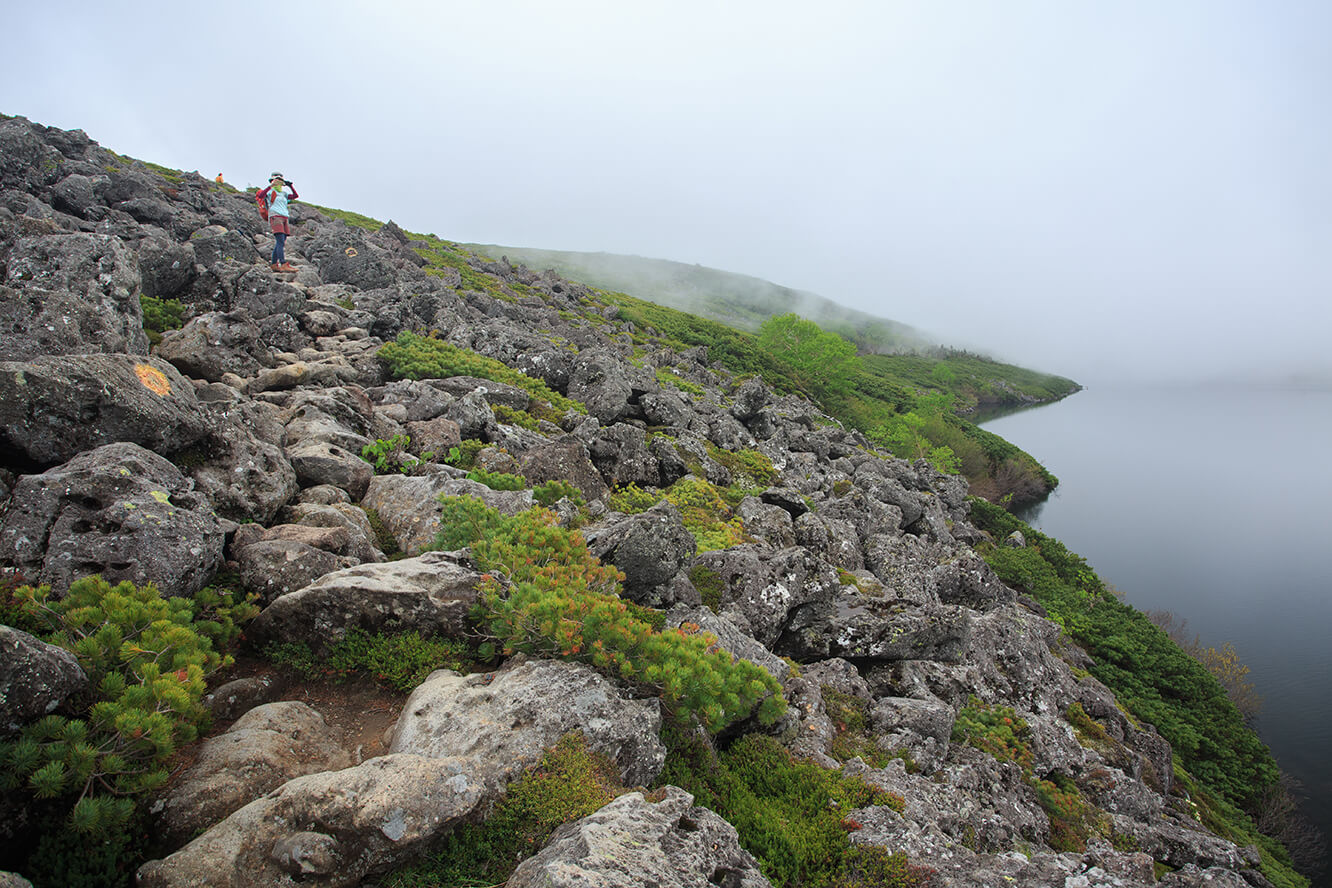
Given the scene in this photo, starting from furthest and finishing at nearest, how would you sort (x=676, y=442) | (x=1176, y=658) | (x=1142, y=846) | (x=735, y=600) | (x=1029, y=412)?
(x=1029, y=412) → (x=1176, y=658) → (x=676, y=442) → (x=735, y=600) → (x=1142, y=846)

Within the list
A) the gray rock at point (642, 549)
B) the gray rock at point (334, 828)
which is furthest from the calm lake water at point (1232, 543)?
the gray rock at point (334, 828)

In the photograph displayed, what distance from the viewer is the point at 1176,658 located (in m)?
30.0

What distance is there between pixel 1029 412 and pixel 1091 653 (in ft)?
548

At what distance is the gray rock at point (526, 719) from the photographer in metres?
6.36

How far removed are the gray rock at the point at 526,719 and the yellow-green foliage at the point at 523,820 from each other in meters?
0.21

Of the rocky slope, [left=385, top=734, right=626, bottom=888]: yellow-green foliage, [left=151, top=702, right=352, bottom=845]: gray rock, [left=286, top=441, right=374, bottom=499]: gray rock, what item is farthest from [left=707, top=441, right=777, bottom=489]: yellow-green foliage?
[left=151, top=702, right=352, bottom=845]: gray rock

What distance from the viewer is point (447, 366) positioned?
907 inches

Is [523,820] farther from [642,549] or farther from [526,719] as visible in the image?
[642,549]

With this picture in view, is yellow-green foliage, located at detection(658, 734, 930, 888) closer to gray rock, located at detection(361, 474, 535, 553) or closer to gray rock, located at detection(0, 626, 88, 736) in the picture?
gray rock, located at detection(0, 626, 88, 736)

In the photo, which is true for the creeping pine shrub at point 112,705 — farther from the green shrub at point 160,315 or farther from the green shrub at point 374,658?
the green shrub at point 160,315

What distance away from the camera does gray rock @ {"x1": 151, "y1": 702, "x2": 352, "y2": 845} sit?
5223 millimetres

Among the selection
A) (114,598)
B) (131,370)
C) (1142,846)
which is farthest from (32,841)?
(1142,846)

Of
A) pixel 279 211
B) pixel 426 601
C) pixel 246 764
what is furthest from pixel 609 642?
pixel 279 211

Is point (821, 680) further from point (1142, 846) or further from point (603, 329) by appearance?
point (603, 329)
